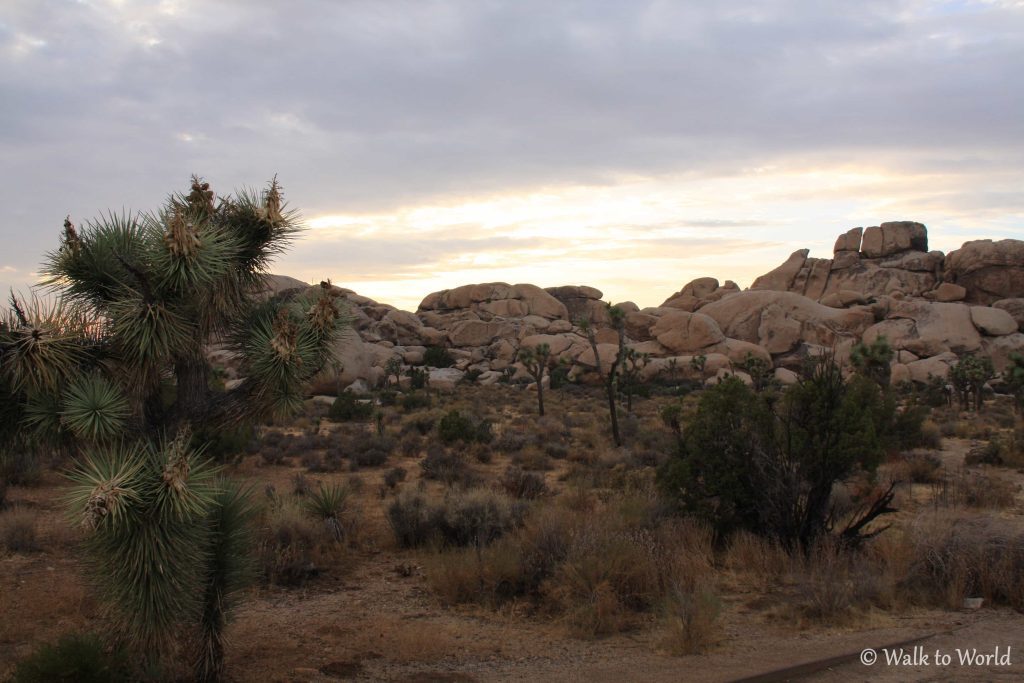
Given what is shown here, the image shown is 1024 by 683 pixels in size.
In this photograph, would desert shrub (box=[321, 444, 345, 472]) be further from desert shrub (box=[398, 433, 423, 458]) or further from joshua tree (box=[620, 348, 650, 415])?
joshua tree (box=[620, 348, 650, 415])

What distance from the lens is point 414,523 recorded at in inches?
456

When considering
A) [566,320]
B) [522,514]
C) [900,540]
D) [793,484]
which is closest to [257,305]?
[522,514]

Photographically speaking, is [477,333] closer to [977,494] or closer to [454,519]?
[977,494]

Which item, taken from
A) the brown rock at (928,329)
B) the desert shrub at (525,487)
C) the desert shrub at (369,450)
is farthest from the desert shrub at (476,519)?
the brown rock at (928,329)

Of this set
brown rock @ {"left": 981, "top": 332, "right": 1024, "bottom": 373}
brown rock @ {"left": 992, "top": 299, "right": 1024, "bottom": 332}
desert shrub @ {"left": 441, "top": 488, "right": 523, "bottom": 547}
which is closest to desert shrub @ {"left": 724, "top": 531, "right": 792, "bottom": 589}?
desert shrub @ {"left": 441, "top": 488, "right": 523, "bottom": 547}

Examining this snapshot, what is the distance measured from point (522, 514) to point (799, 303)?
65.5 m

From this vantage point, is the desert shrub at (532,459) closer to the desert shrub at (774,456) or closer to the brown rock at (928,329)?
the desert shrub at (774,456)

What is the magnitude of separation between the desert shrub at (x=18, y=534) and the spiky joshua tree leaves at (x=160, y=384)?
17.9ft

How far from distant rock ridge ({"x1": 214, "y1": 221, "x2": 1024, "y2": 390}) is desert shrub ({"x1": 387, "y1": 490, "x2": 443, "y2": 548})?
123 ft

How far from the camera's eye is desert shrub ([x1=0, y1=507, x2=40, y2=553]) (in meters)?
10.7

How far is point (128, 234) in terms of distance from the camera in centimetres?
647

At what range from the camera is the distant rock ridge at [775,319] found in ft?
210

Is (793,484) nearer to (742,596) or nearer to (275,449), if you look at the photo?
(742,596)

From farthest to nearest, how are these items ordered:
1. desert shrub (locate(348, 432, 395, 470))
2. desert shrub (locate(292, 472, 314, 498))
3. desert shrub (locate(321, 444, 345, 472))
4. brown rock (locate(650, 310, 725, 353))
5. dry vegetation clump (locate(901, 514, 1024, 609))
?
brown rock (locate(650, 310, 725, 353)) < desert shrub (locate(348, 432, 395, 470)) < desert shrub (locate(321, 444, 345, 472)) < desert shrub (locate(292, 472, 314, 498)) < dry vegetation clump (locate(901, 514, 1024, 609))
